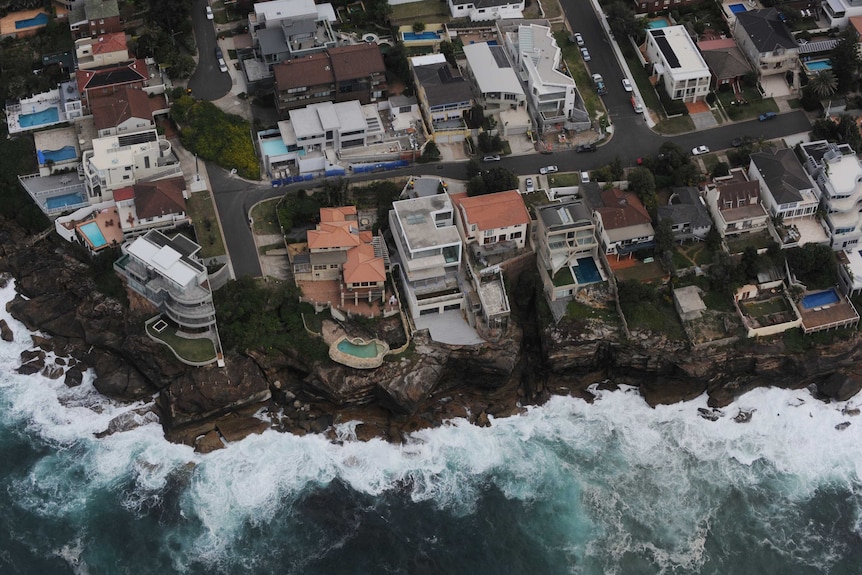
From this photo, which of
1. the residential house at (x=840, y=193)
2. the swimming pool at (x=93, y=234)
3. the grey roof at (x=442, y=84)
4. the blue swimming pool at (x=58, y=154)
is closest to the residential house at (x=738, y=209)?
the residential house at (x=840, y=193)

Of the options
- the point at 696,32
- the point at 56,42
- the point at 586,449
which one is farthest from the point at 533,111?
the point at 56,42

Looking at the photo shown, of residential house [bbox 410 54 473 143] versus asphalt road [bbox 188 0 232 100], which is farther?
asphalt road [bbox 188 0 232 100]

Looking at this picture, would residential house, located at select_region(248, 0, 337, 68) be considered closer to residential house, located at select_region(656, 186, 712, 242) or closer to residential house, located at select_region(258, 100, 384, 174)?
residential house, located at select_region(258, 100, 384, 174)

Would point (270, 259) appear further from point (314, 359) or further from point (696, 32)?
point (696, 32)

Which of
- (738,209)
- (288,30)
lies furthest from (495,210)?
(288,30)

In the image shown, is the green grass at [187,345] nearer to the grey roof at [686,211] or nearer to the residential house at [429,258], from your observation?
the residential house at [429,258]

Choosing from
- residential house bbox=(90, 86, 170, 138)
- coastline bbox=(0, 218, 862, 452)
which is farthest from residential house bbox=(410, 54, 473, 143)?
residential house bbox=(90, 86, 170, 138)

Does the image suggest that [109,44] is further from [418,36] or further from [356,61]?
[418,36]
